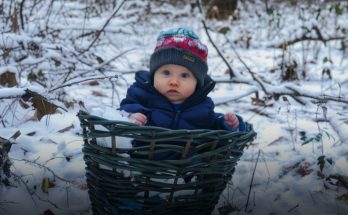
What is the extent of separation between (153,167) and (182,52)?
785mm

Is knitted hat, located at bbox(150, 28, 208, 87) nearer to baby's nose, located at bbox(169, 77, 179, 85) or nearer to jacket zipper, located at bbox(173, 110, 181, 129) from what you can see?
baby's nose, located at bbox(169, 77, 179, 85)

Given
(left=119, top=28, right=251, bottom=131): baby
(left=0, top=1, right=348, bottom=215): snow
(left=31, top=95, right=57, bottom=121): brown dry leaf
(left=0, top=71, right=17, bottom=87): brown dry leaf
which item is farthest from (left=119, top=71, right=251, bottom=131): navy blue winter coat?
(left=0, top=71, right=17, bottom=87): brown dry leaf

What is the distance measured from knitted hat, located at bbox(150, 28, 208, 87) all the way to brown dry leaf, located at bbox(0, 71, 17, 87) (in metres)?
0.82

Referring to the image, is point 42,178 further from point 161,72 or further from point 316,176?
point 316,176

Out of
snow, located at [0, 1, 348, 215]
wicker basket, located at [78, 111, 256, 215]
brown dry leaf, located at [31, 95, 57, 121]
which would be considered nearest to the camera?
wicker basket, located at [78, 111, 256, 215]

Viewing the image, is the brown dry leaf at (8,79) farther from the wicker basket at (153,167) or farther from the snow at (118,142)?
the wicker basket at (153,167)

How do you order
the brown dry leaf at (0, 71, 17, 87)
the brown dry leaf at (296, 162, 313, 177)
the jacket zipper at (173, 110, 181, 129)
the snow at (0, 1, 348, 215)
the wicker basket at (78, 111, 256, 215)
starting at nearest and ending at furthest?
1. the wicker basket at (78, 111, 256, 215)
2. the snow at (0, 1, 348, 215)
3. the jacket zipper at (173, 110, 181, 129)
4. the brown dry leaf at (296, 162, 313, 177)
5. the brown dry leaf at (0, 71, 17, 87)

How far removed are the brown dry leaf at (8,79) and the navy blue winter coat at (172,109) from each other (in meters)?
0.73

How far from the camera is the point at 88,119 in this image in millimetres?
1449

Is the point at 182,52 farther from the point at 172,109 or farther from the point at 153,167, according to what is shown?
the point at 153,167

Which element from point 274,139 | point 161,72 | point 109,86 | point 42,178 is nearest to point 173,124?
point 161,72

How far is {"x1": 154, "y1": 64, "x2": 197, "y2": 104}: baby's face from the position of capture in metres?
2.09

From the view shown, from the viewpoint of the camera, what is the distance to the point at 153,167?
146 cm

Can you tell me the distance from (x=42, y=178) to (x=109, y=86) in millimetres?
1781
